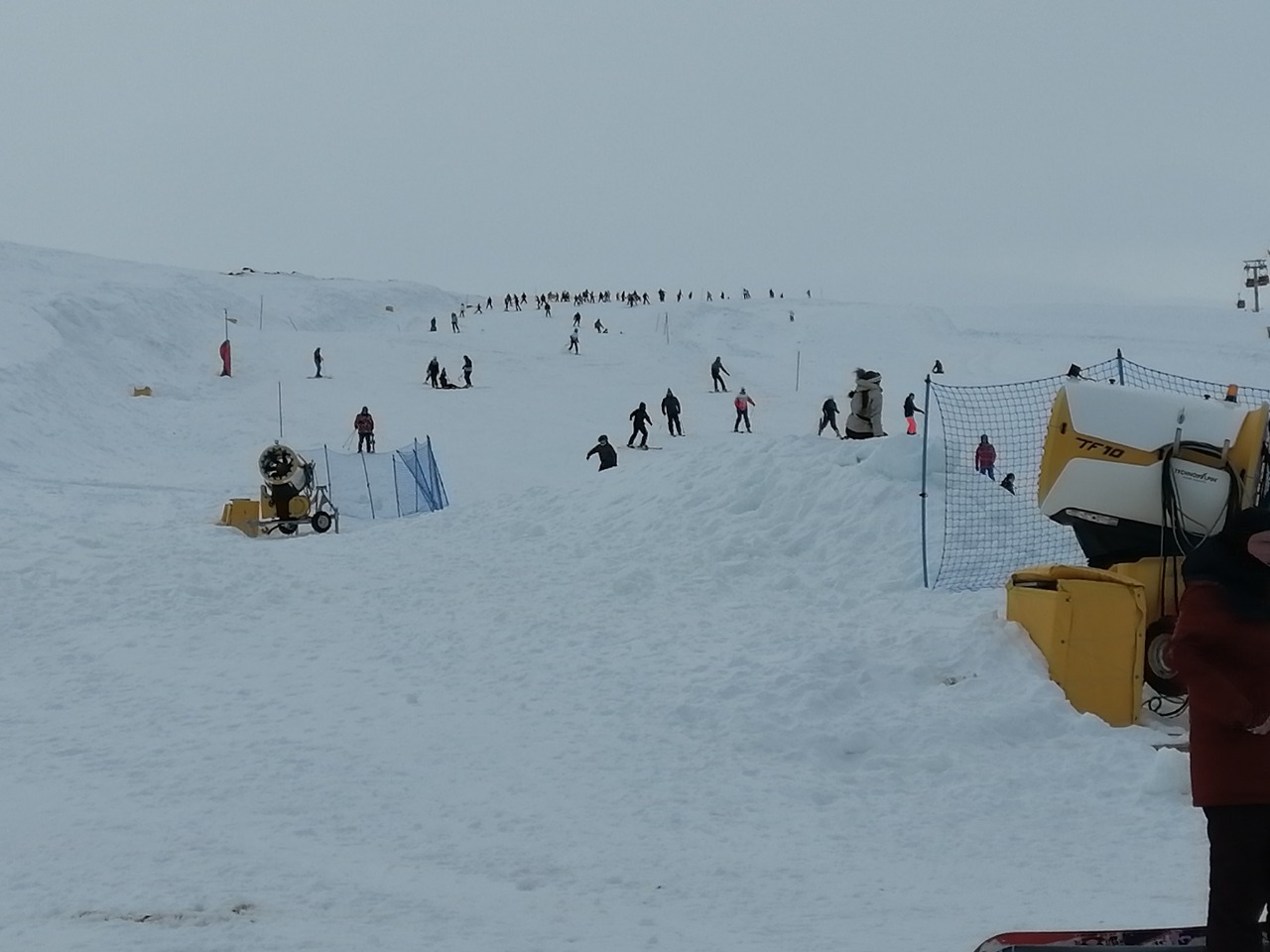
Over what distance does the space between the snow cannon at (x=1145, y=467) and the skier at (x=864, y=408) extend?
26.7 ft

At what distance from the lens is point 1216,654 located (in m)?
4.02

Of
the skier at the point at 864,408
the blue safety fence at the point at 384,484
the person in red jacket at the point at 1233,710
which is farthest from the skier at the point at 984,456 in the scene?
the person in red jacket at the point at 1233,710

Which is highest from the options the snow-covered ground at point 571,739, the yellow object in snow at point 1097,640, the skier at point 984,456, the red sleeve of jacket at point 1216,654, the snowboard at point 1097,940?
the red sleeve of jacket at point 1216,654

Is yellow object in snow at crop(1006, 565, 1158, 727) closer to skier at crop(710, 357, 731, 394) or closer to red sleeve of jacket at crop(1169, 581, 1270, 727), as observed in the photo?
red sleeve of jacket at crop(1169, 581, 1270, 727)

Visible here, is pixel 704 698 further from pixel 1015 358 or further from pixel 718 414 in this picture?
pixel 1015 358

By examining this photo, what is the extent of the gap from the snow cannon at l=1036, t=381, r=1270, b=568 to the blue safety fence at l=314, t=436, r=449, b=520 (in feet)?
48.4

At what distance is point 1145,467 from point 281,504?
14143 millimetres

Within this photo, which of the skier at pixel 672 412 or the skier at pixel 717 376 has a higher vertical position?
the skier at pixel 717 376

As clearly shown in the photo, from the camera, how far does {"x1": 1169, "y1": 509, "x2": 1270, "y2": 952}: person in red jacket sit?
156 inches

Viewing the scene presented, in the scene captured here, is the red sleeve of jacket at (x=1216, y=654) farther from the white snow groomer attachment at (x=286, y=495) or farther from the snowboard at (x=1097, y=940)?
the white snow groomer attachment at (x=286, y=495)

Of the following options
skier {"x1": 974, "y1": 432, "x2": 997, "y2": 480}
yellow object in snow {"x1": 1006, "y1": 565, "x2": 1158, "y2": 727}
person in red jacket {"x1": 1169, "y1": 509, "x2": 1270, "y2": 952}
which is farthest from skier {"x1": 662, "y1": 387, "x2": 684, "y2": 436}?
person in red jacket {"x1": 1169, "y1": 509, "x2": 1270, "y2": 952}

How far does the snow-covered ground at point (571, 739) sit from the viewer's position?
219 inches

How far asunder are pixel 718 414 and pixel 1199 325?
4580 centimetres

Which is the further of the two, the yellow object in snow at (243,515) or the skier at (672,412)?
the skier at (672,412)
